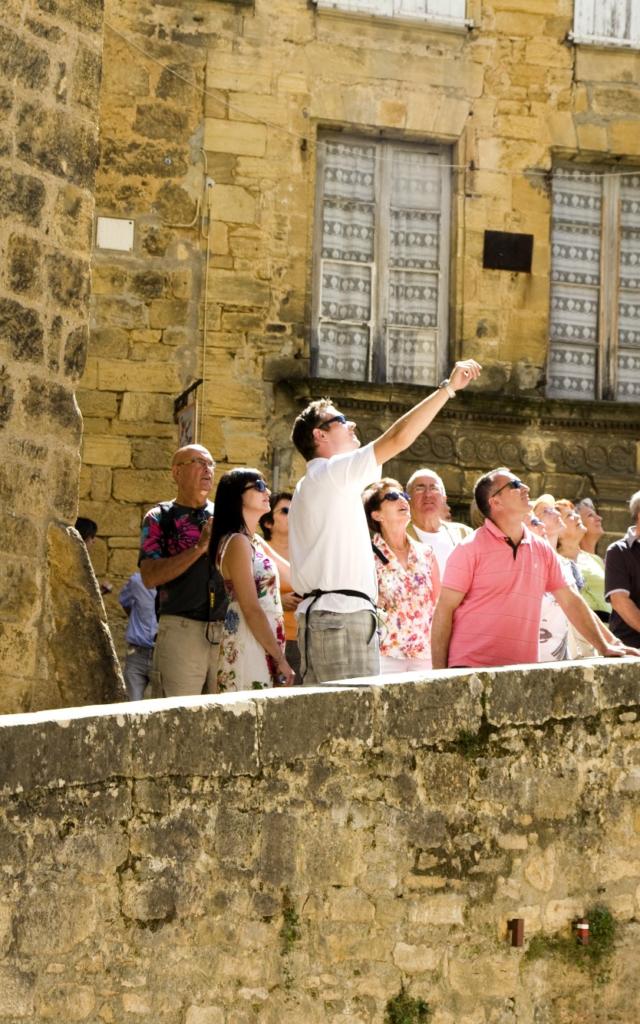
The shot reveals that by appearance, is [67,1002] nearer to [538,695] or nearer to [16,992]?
[16,992]

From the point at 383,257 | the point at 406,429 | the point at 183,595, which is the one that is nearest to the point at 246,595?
the point at 183,595

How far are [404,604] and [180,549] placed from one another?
3.24 ft

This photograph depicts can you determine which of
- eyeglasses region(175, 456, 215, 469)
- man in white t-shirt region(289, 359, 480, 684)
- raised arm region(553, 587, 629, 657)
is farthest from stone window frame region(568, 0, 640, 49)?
man in white t-shirt region(289, 359, 480, 684)

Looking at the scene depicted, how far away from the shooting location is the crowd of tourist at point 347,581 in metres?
6.45

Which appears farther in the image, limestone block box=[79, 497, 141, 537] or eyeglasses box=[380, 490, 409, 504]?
limestone block box=[79, 497, 141, 537]

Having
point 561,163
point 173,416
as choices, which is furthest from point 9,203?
point 561,163

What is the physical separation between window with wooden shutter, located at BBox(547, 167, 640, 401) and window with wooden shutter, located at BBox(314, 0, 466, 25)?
1410 mm

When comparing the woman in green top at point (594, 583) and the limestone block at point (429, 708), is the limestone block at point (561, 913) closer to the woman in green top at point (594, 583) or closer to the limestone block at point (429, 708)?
the limestone block at point (429, 708)

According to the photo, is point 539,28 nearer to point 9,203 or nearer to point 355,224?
point 355,224

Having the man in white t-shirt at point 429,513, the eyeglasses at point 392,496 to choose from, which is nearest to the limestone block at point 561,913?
the eyeglasses at point 392,496

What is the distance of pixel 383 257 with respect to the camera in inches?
526

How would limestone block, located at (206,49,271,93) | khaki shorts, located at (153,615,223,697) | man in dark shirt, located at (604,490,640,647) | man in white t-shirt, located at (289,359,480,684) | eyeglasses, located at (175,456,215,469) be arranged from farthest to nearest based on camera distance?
limestone block, located at (206,49,271,93), man in dark shirt, located at (604,490,640,647), eyeglasses, located at (175,456,215,469), khaki shorts, located at (153,615,223,697), man in white t-shirt, located at (289,359,480,684)

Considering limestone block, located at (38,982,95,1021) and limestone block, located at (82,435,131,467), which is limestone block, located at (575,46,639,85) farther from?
limestone block, located at (38,982,95,1021)

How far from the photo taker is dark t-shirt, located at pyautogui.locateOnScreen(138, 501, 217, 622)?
24.4ft
